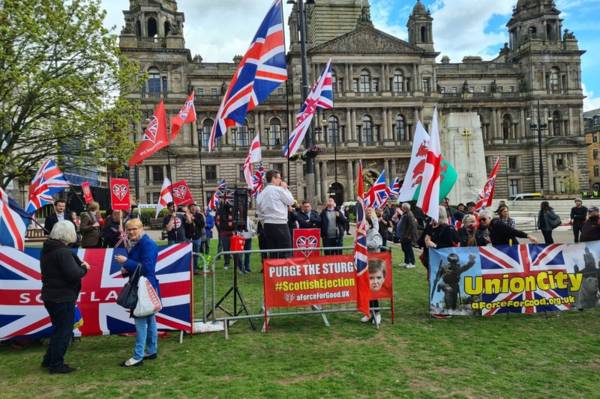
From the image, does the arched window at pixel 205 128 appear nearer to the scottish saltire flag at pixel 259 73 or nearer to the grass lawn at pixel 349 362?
the scottish saltire flag at pixel 259 73

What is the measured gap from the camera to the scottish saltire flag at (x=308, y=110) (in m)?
14.7

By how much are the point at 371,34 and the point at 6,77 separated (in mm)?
49123

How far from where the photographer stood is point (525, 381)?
5.46 meters

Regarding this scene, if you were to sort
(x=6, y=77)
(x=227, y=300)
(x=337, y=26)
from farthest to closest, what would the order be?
(x=337, y=26) < (x=6, y=77) < (x=227, y=300)

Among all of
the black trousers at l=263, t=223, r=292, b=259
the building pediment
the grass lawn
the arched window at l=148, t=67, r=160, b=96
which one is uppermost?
the building pediment

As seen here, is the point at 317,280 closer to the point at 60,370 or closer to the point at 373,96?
the point at 60,370

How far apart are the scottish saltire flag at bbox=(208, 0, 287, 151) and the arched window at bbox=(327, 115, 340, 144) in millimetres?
50088

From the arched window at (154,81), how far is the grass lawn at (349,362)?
53.2m

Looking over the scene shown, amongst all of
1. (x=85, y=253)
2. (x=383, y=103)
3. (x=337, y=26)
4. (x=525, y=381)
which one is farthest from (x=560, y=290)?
(x=337, y=26)

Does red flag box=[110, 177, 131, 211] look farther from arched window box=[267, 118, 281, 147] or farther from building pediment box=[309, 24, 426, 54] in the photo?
building pediment box=[309, 24, 426, 54]

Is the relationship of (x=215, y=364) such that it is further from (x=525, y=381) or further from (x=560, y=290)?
(x=560, y=290)

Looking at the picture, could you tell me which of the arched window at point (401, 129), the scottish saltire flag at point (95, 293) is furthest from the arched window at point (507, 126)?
the scottish saltire flag at point (95, 293)

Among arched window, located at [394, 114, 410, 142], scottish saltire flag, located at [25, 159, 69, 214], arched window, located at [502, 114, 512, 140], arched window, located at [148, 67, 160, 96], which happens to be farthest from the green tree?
arched window, located at [502, 114, 512, 140]

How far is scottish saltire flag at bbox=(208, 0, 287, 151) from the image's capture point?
31.5ft
